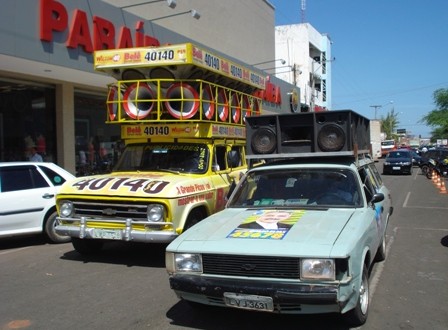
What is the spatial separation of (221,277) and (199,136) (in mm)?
4273

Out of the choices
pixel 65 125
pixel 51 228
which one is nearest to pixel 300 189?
pixel 51 228

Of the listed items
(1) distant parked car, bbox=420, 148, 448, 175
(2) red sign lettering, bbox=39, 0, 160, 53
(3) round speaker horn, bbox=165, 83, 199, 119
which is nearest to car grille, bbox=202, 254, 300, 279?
(3) round speaker horn, bbox=165, 83, 199, 119

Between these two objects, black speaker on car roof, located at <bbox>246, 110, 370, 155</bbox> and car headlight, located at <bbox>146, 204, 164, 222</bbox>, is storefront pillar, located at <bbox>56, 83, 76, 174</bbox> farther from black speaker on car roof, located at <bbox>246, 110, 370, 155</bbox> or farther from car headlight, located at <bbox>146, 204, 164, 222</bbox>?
car headlight, located at <bbox>146, 204, 164, 222</bbox>

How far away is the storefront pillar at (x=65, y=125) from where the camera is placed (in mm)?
15508

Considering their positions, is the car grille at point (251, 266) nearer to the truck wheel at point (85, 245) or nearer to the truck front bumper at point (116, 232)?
the truck front bumper at point (116, 232)

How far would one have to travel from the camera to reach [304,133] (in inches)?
288

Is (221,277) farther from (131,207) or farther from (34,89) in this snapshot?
(34,89)

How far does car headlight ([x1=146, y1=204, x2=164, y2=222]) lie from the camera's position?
676 centimetres

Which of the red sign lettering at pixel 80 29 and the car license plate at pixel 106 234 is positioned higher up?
the red sign lettering at pixel 80 29

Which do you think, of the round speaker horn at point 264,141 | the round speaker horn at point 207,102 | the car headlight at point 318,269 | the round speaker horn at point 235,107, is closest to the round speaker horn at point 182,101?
the round speaker horn at point 207,102

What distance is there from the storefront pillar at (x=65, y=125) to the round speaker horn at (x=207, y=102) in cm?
838

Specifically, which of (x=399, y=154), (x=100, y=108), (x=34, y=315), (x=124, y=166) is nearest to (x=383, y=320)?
(x=34, y=315)

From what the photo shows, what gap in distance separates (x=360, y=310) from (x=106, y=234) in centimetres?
375

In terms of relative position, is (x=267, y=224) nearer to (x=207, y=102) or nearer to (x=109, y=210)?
(x=109, y=210)
